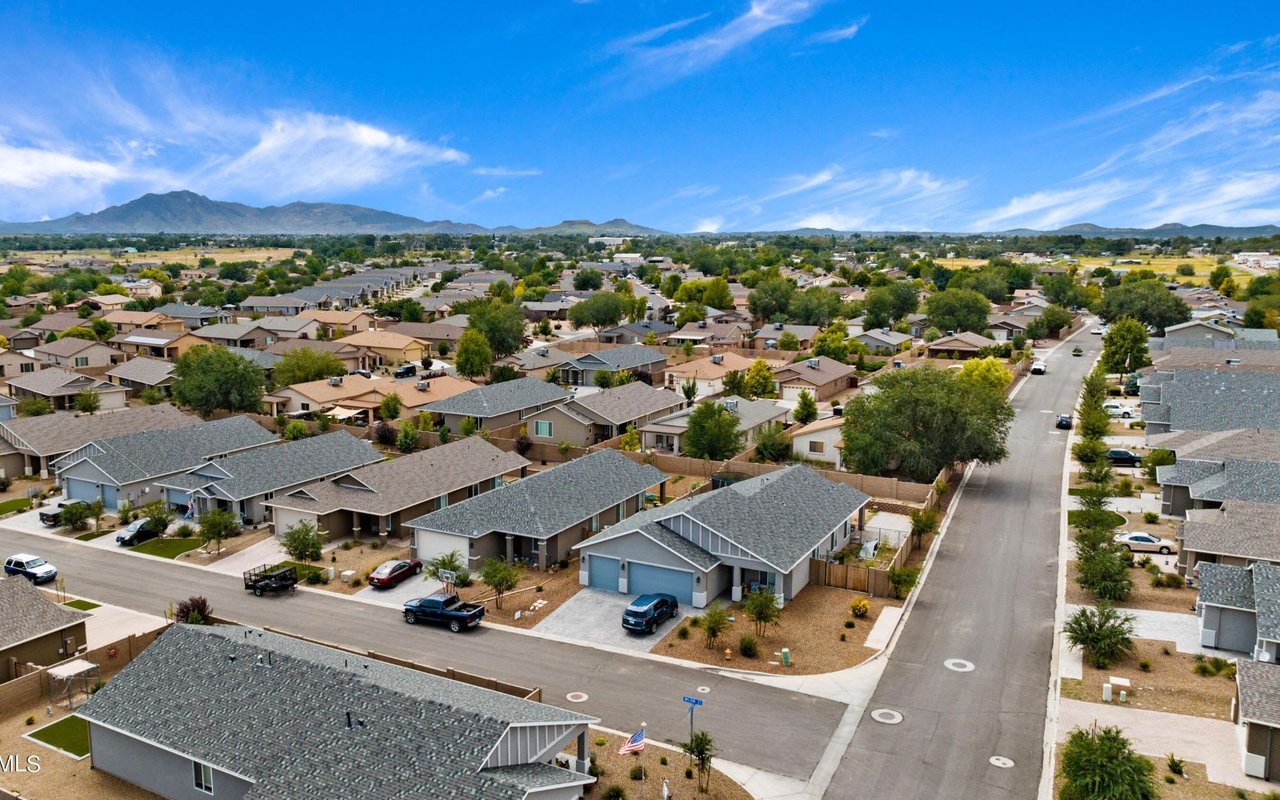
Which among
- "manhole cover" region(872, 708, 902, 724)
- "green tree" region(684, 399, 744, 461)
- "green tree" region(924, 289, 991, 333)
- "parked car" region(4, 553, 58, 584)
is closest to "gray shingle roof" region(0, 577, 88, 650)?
"parked car" region(4, 553, 58, 584)

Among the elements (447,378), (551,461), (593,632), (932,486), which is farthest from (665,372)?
(593,632)

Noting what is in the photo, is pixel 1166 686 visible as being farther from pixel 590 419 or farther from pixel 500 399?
pixel 500 399

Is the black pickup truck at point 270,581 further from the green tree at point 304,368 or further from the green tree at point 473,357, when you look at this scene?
the green tree at point 473,357

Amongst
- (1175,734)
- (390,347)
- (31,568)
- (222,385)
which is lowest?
(1175,734)

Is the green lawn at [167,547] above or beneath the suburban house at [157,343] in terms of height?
beneath

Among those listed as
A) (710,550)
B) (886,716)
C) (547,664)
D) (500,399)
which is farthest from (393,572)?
(500,399)

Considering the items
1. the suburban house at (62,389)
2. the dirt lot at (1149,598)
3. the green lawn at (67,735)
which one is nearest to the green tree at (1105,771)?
the dirt lot at (1149,598)

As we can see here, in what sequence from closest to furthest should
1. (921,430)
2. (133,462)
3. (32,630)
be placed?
(32,630) → (133,462) → (921,430)
